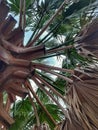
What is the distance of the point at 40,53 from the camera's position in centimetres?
296

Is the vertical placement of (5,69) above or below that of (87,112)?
above

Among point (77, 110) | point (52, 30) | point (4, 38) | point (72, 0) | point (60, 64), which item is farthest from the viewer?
point (60, 64)

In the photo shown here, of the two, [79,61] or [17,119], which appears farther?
[79,61]

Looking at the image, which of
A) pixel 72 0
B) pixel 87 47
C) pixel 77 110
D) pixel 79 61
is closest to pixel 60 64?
pixel 79 61

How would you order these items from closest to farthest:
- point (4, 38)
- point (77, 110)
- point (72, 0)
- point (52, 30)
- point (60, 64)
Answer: point (77, 110) → point (4, 38) → point (72, 0) → point (52, 30) → point (60, 64)

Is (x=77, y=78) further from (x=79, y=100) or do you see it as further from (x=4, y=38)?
(x=4, y=38)

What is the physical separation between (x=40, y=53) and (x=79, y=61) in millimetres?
1504

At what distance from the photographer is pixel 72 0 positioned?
12.8 ft

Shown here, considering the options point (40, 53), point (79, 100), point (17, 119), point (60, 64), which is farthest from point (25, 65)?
point (60, 64)

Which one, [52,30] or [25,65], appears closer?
[25,65]

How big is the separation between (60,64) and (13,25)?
82.8 inches

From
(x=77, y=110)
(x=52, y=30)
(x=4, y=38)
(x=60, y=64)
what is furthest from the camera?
(x=60, y=64)

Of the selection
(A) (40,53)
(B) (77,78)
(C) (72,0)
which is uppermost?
(C) (72,0)

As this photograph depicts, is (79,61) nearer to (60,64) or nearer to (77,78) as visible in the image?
(60,64)
